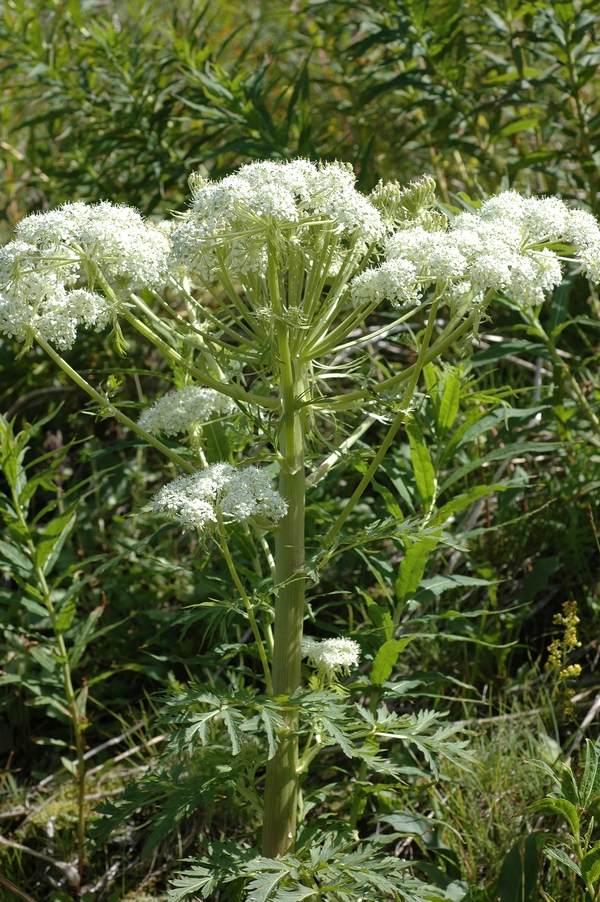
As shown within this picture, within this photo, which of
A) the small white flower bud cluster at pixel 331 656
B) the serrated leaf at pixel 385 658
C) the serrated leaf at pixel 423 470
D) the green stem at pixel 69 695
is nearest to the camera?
the small white flower bud cluster at pixel 331 656

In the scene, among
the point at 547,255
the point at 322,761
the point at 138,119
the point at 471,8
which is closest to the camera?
the point at 547,255

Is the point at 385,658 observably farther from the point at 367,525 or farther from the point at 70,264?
the point at 70,264

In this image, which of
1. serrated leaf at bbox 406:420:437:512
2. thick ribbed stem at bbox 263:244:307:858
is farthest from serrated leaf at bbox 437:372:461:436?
thick ribbed stem at bbox 263:244:307:858

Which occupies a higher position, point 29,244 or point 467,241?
point 29,244

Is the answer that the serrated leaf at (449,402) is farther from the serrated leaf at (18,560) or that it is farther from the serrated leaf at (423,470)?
the serrated leaf at (18,560)

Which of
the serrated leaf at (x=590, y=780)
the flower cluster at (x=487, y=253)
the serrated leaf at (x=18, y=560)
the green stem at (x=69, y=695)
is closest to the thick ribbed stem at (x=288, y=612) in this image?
the flower cluster at (x=487, y=253)

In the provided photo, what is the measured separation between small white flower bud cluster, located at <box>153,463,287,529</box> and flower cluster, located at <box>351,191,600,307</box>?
51 centimetres

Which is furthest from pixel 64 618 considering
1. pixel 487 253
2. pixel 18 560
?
pixel 487 253

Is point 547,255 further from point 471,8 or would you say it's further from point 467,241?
point 471,8

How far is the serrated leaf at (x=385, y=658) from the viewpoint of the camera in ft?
7.75

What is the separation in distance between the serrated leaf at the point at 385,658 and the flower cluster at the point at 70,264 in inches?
45.3

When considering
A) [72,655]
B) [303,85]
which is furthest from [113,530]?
[303,85]

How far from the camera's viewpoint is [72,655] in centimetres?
294

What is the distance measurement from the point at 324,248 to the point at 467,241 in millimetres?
323
